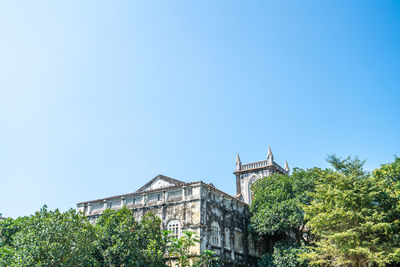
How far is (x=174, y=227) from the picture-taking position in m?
26.6

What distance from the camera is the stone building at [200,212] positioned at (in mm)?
25969

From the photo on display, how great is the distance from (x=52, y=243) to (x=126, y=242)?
4.36 m

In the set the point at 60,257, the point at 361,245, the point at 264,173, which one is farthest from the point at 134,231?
the point at 264,173

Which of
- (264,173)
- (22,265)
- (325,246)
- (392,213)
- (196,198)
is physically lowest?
(22,265)

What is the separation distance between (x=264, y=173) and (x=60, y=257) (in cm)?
2989

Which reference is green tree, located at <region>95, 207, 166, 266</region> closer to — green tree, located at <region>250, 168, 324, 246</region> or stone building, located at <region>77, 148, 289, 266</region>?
stone building, located at <region>77, 148, 289, 266</region>

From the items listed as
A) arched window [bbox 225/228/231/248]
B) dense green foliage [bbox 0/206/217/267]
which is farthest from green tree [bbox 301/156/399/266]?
dense green foliage [bbox 0/206/217/267]

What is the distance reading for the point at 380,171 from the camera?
24.8 metres

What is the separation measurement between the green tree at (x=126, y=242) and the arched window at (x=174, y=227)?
4.36 meters

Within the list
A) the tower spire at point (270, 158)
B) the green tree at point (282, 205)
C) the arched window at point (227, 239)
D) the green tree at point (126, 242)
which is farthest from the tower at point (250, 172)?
the green tree at point (126, 242)

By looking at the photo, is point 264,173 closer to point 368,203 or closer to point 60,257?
point 368,203

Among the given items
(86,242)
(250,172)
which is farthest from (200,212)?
(250,172)

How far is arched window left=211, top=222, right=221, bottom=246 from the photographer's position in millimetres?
26484

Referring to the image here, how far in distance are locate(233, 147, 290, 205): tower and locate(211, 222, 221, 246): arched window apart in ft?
51.7
